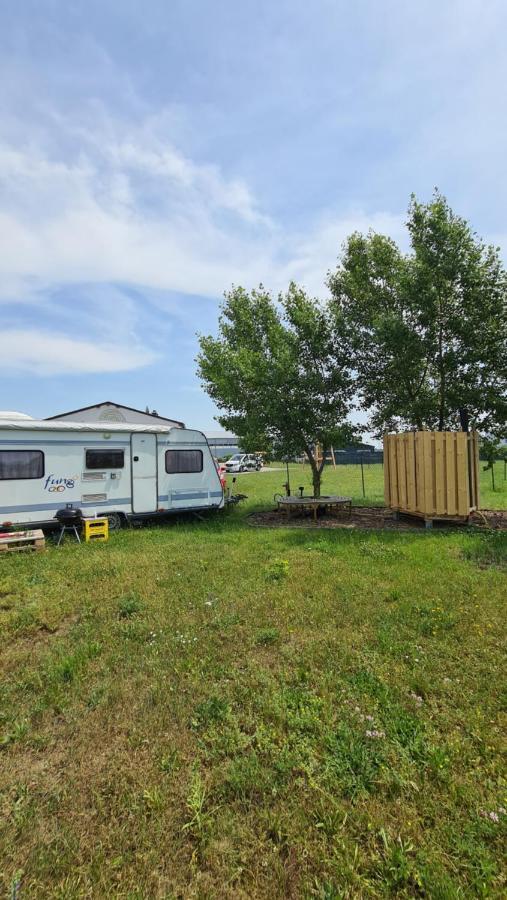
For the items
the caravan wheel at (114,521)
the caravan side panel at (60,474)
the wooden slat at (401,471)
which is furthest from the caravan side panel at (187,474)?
the wooden slat at (401,471)

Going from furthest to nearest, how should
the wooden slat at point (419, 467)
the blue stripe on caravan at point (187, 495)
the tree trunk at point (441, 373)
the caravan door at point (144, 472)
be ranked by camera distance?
the blue stripe on caravan at point (187, 495) < the tree trunk at point (441, 373) < the caravan door at point (144, 472) < the wooden slat at point (419, 467)

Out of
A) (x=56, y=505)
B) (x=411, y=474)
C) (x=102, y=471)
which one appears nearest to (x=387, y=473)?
(x=411, y=474)

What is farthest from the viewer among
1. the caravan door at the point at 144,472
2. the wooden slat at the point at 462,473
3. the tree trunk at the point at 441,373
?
the tree trunk at the point at 441,373

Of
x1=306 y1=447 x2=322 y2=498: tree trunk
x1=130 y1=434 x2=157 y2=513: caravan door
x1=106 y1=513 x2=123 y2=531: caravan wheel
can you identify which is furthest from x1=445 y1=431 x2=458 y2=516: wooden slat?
x1=106 y1=513 x2=123 y2=531: caravan wheel

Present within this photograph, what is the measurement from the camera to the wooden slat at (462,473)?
9.36 meters

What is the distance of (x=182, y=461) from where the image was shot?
36.4ft

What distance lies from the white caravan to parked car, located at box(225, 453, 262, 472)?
23.6 m

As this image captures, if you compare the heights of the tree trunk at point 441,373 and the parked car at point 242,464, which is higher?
the tree trunk at point 441,373

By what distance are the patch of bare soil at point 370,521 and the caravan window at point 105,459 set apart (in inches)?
141

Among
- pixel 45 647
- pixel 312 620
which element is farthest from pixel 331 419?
pixel 45 647

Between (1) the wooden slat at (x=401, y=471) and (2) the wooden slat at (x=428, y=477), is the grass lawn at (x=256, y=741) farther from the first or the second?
(1) the wooden slat at (x=401, y=471)

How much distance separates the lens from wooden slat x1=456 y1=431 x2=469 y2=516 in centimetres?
936

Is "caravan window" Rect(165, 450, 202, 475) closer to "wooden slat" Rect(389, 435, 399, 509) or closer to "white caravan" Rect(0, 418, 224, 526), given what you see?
"white caravan" Rect(0, 418, 224, 526)

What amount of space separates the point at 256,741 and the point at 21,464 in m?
7.94
